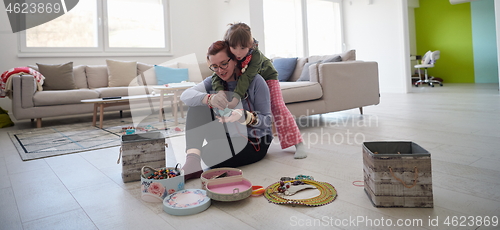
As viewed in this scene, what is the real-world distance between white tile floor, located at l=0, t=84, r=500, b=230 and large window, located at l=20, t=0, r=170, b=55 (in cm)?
279

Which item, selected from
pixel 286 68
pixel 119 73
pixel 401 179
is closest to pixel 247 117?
pixel 401 179

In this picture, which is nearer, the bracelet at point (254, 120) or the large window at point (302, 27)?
the bracelet at point (254, 120)

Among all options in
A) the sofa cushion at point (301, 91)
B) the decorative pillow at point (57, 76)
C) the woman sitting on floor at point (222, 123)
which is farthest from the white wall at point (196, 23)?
the woman sitting on floor at point (222, 123)

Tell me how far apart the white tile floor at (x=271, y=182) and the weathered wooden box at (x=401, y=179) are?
0.11ft

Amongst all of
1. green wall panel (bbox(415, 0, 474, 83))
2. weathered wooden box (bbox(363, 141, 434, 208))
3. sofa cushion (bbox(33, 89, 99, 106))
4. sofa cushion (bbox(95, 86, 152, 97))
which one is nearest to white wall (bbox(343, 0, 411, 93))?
green wall panel (bbox(415, 0, 474, 83))

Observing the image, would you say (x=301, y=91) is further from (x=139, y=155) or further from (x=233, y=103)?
(x=139, y=155)

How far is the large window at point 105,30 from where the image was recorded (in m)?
5.02

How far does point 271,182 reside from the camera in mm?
1618

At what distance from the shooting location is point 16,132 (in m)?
3.65

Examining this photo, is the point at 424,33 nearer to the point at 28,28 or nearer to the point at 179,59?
the point at 179,59

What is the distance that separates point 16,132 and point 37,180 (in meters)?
2.34

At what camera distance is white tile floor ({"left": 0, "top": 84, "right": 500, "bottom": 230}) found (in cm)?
118

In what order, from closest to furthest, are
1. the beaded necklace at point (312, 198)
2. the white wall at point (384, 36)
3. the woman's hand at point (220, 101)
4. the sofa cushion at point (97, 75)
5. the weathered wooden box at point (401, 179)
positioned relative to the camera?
the weathered wooden box at point (401, 179) → the beaded necklace at point (312, 198) → the woman's hand at point (220, 101) → the sofa cushion at point (97, 75) → the white wall at point (384, 36)

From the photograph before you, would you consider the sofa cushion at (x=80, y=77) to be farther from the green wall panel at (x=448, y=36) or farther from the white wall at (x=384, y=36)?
the green wall panel at (x=448, y=36)
